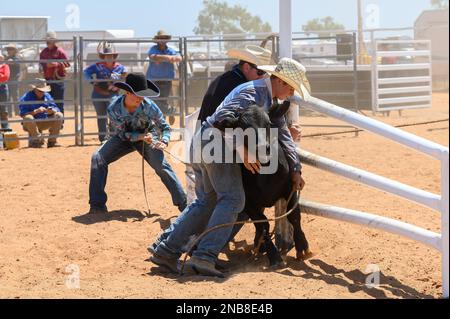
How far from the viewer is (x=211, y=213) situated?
5.52m

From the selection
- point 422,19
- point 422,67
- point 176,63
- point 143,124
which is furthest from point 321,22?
point 143,124

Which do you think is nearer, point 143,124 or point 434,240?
point 434,240

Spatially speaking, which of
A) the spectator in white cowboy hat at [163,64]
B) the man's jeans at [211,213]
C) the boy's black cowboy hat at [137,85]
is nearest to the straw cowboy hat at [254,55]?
the man's jeans at [211,213]

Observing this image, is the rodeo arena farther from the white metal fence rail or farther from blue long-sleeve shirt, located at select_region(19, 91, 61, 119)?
blue long-sleeve shirt, located at select_region(19, 91, 61, 119)

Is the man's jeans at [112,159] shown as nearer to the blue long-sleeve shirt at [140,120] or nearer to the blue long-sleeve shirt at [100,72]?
the blue long-sleeve shirt at [140,120]

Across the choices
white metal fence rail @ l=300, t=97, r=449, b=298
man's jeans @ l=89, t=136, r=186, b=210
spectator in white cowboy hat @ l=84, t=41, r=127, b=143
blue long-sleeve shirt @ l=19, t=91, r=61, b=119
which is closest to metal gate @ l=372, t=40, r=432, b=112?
spectator in white cowboy hat @ l=84, t=41, r=127, b=143

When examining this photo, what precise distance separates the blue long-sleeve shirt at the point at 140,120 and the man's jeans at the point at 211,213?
6.49 feet

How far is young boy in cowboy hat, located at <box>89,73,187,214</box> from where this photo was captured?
23.9 feet

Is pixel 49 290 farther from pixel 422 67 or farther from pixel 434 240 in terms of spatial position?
pixel 422 67

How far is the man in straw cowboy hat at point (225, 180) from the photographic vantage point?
5.15 metres

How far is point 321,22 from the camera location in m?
84.0
